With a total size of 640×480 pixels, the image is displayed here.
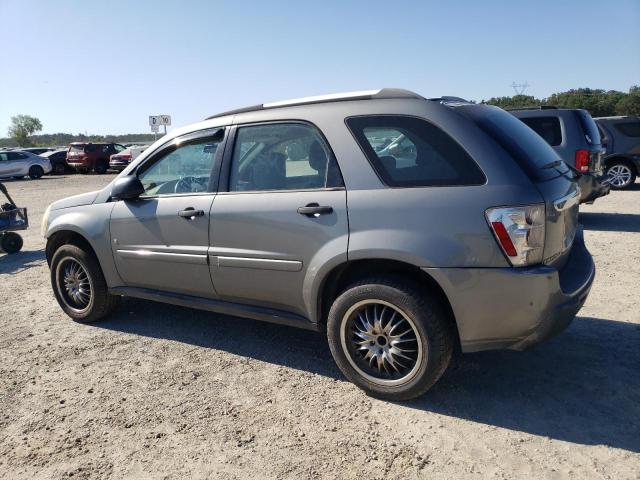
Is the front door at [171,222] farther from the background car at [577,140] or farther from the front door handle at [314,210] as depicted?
the background car at [577,140]

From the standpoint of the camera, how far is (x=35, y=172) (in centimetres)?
2717

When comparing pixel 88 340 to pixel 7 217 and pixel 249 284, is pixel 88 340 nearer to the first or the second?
pixel 249 284

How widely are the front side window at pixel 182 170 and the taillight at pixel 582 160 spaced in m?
6.48

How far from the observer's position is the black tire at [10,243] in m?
8.09

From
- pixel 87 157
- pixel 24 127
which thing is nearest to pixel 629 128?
pixel 87 157

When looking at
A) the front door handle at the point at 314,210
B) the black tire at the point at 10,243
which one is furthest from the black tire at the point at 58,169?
the front door handle at the point at 314,210

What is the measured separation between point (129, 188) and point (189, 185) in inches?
20.0

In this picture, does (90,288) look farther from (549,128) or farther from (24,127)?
(24,127)

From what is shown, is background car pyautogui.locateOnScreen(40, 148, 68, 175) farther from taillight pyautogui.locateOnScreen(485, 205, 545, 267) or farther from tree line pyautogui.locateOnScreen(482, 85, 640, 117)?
tree line pyautogui.locateOnScreen(482, 85, 640, 117)

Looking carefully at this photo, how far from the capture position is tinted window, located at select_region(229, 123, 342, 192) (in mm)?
3383

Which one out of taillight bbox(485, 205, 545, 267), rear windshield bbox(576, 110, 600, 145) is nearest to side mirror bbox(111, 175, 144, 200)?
taillight bbox(485, 205, 545, 267)

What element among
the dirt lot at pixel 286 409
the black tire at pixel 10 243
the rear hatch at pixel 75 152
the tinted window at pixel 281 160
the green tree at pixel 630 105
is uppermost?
the green tree at pixel 630 105

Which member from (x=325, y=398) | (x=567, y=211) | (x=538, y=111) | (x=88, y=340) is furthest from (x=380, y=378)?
(x=538, y=111)

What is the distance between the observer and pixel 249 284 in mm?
3639
